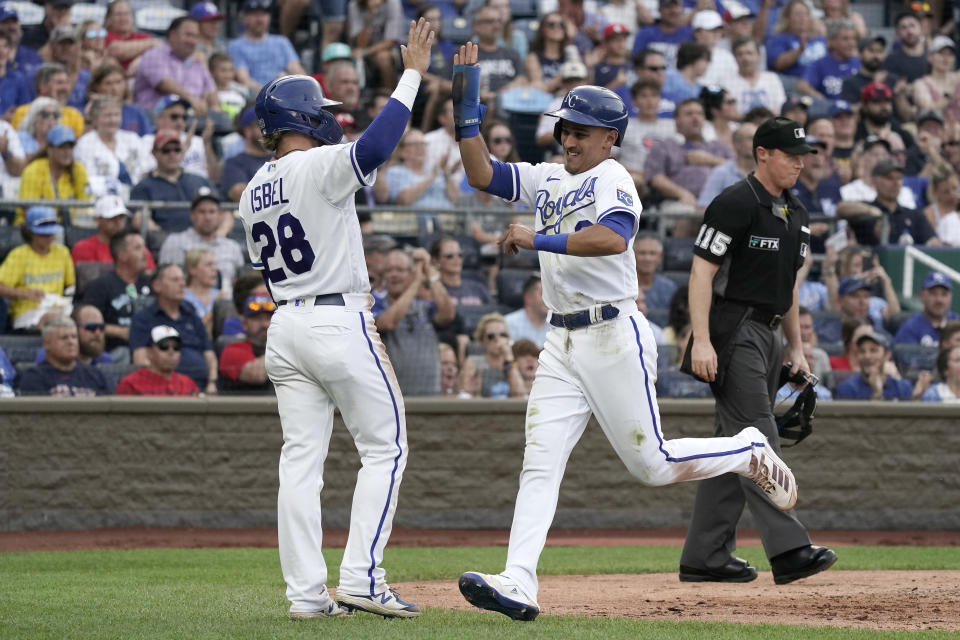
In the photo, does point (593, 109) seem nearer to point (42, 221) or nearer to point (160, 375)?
point (160, 375)

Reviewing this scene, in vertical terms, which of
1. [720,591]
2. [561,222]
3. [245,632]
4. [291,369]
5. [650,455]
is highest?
[561,222]

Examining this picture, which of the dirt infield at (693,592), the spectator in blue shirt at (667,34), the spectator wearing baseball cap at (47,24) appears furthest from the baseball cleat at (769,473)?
the spectator wearing baseball cap at (47,24)

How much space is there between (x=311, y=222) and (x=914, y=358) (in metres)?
7.10

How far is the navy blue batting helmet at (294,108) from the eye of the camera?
519 centimetres

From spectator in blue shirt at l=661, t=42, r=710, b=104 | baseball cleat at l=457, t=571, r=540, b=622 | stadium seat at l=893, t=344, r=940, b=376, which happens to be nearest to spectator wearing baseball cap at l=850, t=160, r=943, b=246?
stadium seat at l=893, t=344, r=940, b=376

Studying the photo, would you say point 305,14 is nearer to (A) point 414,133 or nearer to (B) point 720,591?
(A) point 414,133

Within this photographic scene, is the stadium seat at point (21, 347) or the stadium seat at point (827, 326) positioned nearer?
the stadium seat at point (21, 347)

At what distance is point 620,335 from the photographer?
5262mm

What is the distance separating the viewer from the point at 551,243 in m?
5.01

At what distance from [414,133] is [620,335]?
714 centimetres

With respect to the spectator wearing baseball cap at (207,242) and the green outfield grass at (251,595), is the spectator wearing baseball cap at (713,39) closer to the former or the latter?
the spectator wearing baseball cap at (207,242)

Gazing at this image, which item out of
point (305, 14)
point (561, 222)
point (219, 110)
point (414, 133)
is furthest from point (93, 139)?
point (561, 222)

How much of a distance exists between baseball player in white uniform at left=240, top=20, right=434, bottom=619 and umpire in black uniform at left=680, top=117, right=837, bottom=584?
176 centimetres

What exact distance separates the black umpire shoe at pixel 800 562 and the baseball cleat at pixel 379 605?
1971 millimetres
